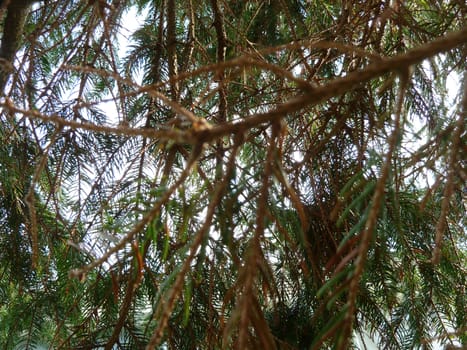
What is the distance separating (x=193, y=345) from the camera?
0.96 m

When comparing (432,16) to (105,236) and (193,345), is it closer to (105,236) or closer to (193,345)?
(193,345)

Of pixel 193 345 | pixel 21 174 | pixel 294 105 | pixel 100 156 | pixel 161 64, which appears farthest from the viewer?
pixel 161 64

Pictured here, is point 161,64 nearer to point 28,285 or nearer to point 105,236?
point 28,285

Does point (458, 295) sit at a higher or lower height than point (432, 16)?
lower

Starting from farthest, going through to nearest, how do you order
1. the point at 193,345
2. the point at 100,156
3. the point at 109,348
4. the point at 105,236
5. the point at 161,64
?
the point at 161,64 → the point at 100,156 → the point at 193,345 → the point at 109,348 → the point at 105,236

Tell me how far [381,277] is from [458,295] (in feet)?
0.68

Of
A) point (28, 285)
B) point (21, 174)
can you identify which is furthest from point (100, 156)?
point (28, 285)

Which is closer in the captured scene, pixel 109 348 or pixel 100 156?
pixel 109 348

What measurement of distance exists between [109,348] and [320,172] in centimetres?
49

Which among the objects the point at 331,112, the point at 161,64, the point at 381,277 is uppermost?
the point at 161,64

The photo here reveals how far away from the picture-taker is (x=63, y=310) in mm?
1266

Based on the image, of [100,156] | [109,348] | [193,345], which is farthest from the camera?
[100,156]

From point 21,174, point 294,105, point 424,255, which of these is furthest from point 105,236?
point 424,255

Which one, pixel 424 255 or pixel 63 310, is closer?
pixel 424 255
